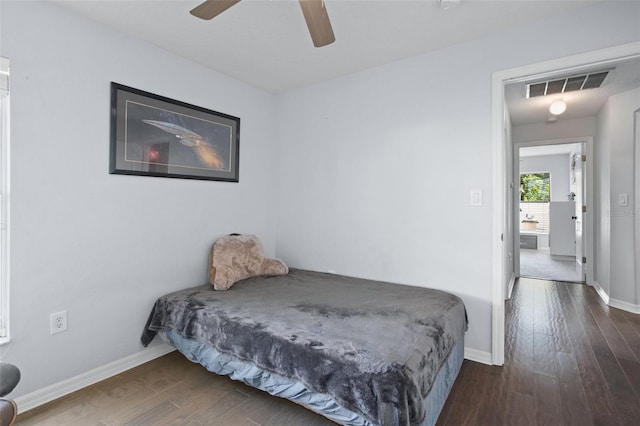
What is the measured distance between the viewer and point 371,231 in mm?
2881

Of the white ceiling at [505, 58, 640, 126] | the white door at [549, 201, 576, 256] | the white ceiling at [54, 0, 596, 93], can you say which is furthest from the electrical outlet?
the white door at [549, 201, 576, 256]

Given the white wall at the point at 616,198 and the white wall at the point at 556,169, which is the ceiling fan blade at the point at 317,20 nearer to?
the white wall at the point at 616,198

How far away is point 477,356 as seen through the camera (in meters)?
2.36

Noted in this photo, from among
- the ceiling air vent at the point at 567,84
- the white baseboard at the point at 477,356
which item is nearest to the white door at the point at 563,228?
the ceiling air vent at the point at 567,84

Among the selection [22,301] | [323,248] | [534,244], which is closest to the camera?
[22,301]

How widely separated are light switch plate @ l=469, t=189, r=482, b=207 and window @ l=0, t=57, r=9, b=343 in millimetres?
2982

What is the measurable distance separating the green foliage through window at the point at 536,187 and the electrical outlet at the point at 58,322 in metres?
10.6

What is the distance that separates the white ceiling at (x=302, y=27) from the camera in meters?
1.95

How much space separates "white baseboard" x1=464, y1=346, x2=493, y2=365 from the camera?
2.32 m

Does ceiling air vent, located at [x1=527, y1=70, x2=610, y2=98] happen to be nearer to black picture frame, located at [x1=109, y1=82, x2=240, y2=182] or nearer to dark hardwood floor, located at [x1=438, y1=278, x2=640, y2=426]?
dark hardwood floor, located at [x1=438, y1=278, x2=640, y2=426]

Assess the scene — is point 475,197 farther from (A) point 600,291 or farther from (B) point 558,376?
(A) point 600,291

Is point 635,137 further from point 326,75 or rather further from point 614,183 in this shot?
point 326,75

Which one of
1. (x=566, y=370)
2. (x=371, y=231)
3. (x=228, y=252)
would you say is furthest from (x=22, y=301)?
(x=566, y=370)

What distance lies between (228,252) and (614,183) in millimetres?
4484
